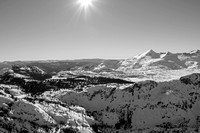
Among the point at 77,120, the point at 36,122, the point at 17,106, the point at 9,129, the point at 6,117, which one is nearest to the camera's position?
the point at 9,129

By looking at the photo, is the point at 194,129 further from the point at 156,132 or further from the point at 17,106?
the point at 17,106

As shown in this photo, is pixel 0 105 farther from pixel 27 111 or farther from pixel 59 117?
pixel 59 117

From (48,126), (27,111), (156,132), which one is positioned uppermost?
(27,111)

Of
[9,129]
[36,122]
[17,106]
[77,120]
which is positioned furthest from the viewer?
[77,120]

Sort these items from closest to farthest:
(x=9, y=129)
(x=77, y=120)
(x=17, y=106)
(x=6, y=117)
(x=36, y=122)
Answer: (x=9, y=129), (x=6, y=117), (x=36, y=122), (x=17, y=106), (x=77, y=120)

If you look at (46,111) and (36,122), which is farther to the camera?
(46,111)

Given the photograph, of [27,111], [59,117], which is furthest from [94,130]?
[27,111]

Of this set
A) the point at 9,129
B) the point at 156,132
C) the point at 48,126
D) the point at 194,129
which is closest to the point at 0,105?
the point at 9,129

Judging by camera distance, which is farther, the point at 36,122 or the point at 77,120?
the point at 77,120

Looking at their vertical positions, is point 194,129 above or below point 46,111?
below
